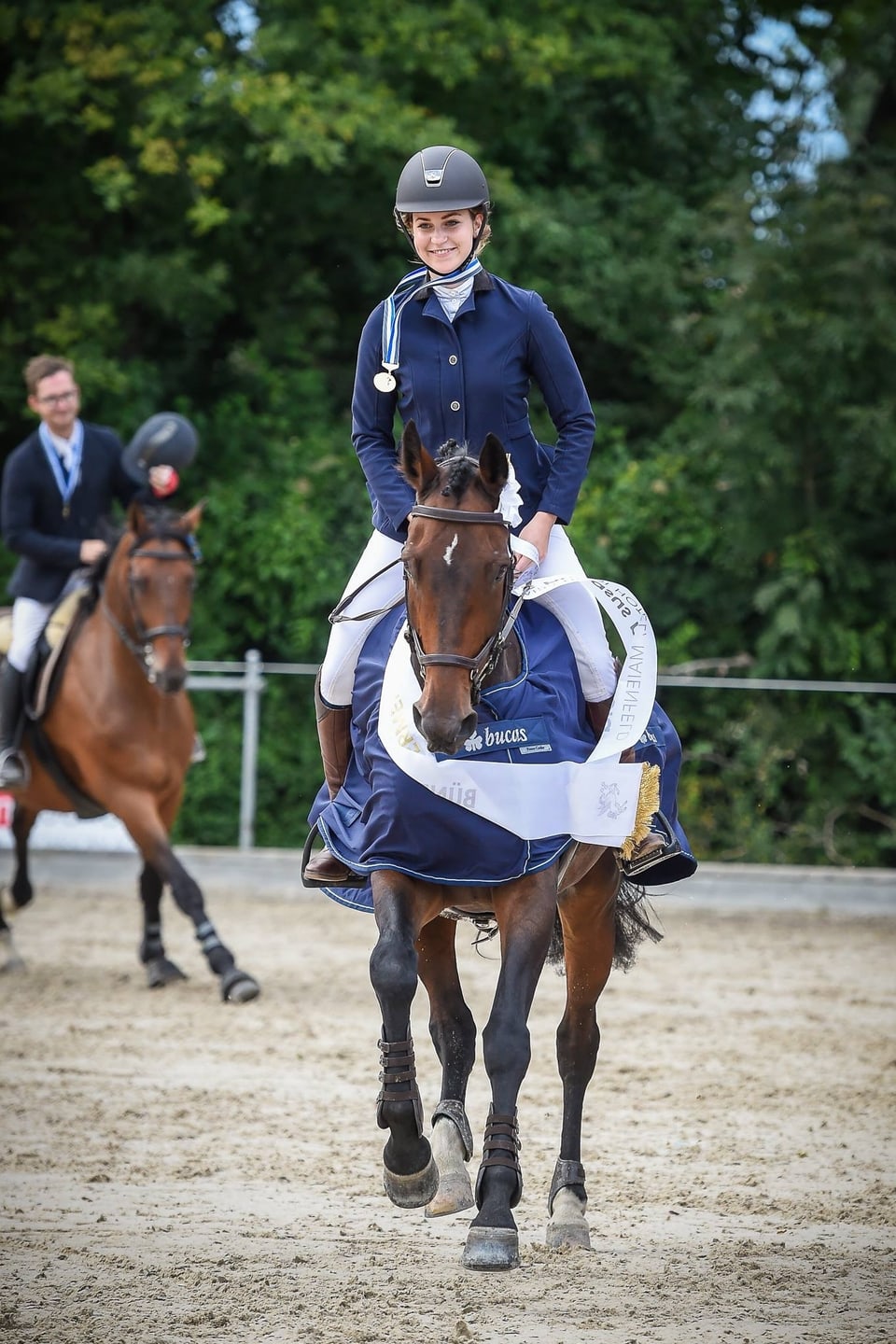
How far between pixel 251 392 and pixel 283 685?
337 cm

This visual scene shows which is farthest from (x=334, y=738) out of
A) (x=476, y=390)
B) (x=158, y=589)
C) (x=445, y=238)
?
(x=158, y=589)

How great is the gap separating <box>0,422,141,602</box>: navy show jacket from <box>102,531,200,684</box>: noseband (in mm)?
623

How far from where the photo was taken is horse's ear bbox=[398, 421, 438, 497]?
14.5 ft

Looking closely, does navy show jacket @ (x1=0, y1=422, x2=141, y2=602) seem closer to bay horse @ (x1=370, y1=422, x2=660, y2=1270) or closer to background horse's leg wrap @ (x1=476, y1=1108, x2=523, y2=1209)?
bay horse @ (x1=370, y1=422, x2=660, y2=1270)

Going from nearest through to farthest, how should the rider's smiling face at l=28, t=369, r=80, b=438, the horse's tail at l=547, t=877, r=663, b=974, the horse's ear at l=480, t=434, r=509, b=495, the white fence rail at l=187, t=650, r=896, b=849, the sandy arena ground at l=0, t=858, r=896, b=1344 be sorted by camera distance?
the sandy arena ground at l=0, t=858, r=896, b=1344, the horse's ear at l=480, t=434, r=509, b=495, the horse's tail at l=547, t=877, r=663, b=974, the rider's smiling face at l=28, t=369, r=80, b=438, the white fence rail at l=187, t=650, r=896, b=849

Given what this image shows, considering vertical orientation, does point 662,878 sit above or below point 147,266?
below

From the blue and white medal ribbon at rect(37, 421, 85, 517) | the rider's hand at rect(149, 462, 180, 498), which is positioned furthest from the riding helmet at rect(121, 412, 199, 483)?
the blue and white medal ribbon at rect(37, 421, 85, 517)

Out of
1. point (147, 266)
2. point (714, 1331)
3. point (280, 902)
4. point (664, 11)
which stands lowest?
point (280, 902)

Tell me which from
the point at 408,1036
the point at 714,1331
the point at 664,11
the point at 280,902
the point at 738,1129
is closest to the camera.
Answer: the point at 714,1331

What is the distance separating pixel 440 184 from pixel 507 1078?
2.48 m

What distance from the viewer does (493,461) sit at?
4.39 meters

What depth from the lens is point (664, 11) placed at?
16.9 m

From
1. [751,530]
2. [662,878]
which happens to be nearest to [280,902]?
[751,530]

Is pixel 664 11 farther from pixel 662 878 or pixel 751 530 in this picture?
pixel 662 878
